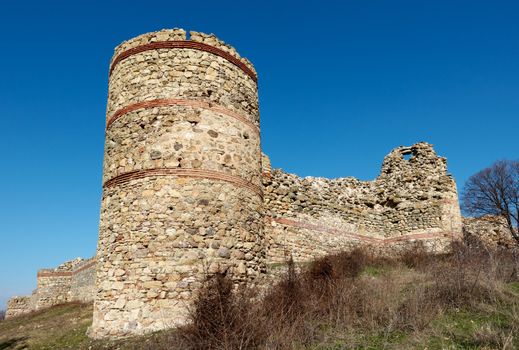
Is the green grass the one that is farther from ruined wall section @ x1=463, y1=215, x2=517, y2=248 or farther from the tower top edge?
ruined wall section @ x1=463, y1=215, x2=517, y2=248

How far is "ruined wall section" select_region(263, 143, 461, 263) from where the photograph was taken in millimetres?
12477

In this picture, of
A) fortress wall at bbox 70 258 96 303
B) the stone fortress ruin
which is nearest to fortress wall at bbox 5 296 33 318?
fortress wall at bbox 70 258 96 303

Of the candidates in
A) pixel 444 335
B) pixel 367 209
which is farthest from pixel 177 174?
pixel 367 209

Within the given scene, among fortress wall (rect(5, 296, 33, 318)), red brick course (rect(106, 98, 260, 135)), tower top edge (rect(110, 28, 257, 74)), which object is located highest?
tower top edge (rect(110, 28, 257, 74))

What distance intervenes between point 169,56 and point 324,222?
24.6ft

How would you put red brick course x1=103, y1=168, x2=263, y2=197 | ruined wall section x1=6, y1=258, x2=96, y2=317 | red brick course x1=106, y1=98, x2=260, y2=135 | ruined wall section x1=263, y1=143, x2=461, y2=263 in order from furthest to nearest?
1. ruined wall section x1=6, y1=258, x2=96, y2=317
2. ruined wall section x1=263, y1=143, x2=461, y2=263
3. red brick course x1=106, y1=98, x2=260, y2=135
4. red brick course x1=103, y1=168, x2=263, y2=197

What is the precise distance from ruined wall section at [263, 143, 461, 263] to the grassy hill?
3087mm

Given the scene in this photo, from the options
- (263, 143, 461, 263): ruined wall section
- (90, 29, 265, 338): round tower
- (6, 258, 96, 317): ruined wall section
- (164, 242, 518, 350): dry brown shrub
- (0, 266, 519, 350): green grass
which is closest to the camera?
(0, 266, 519, 350): green grass

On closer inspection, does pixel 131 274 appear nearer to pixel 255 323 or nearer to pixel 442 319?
pixel 255 323

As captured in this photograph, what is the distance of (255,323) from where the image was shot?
6148mm

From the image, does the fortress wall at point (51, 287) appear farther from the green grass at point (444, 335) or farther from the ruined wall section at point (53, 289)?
the green grass at point (444, 335)

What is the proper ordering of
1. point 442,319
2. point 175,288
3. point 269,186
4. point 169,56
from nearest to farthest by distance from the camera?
point 442,319 → point 175,288 → point 169,56 → point 269,186

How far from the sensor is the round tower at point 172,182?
26.8ft

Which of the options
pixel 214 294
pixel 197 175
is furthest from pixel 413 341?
pixel 197 175
